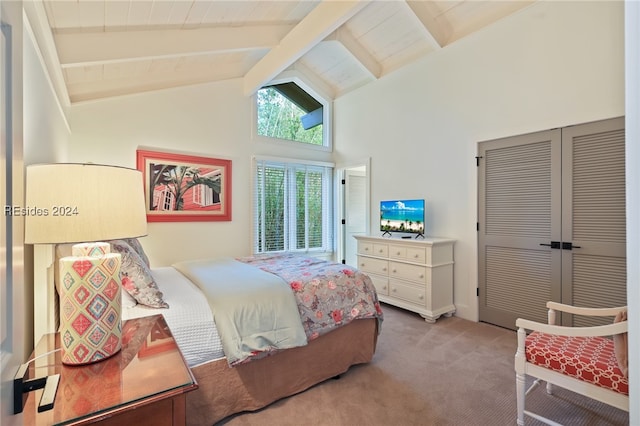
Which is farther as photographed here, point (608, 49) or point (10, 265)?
point (608, 49)

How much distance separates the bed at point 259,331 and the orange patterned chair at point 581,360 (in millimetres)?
1022

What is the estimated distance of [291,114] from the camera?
5012 millimetres

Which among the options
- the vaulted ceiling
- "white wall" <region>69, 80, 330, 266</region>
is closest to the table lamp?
the vaulted ceiling

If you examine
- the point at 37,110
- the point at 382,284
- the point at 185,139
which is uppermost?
the point at 185,139

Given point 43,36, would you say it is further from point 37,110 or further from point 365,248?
point 365,248

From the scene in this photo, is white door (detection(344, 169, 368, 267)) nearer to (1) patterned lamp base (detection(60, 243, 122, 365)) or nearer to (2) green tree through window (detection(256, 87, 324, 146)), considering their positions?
(2) green tree through window (detection(256, 87, 324, 146))

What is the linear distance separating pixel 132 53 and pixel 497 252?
386 cm

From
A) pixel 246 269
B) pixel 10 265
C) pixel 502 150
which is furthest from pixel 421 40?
pixel 10 265

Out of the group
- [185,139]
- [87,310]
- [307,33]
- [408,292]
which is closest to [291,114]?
[185,139]

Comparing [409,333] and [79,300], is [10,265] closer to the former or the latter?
[79,300]

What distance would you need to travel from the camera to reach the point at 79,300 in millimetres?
1052

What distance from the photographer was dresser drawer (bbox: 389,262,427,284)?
3.40 m

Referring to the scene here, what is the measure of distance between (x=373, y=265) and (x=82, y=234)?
3.38m

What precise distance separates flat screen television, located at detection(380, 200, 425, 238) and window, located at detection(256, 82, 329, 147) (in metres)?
1.78
